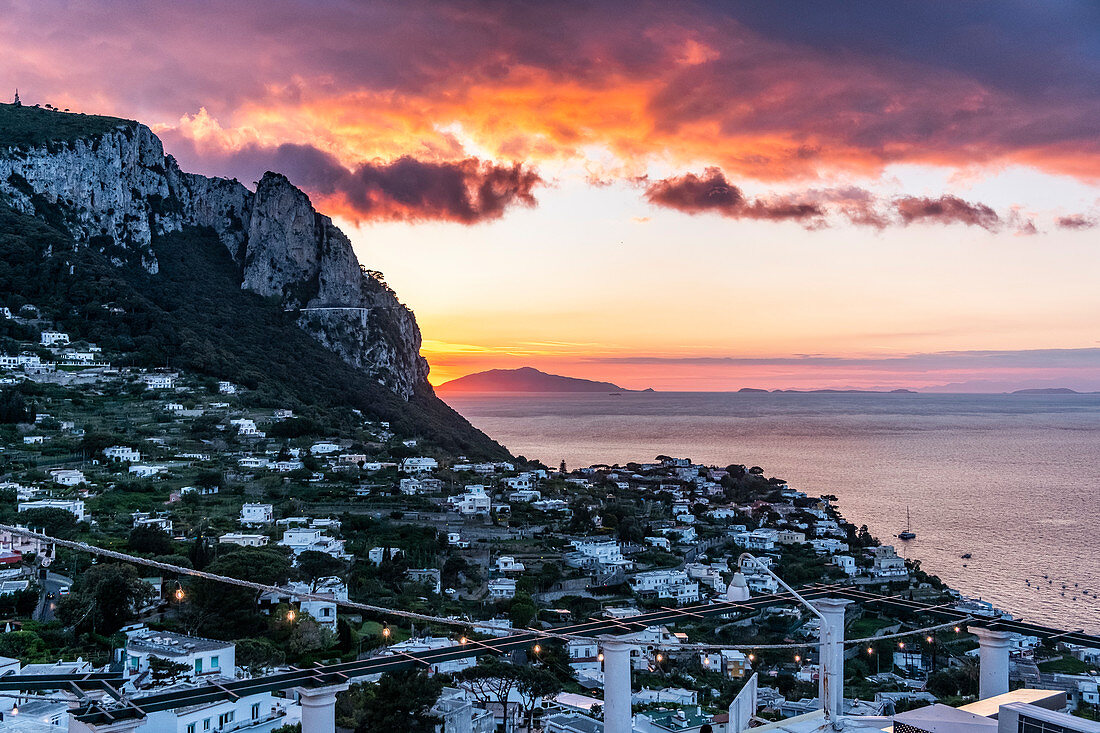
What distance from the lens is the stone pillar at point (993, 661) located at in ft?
15.8

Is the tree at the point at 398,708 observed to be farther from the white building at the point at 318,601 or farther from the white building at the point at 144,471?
the white building at the point at 144,471

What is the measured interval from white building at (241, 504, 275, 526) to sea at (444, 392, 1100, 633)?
20.5 meters

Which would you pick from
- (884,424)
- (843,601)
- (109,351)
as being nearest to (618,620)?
(843,601)

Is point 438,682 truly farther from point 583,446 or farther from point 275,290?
point 583,446

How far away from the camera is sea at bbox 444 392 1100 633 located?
2691cm

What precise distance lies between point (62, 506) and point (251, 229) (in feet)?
148

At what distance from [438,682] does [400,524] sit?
15108 mm

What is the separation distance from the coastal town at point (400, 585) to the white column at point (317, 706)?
0.08ft

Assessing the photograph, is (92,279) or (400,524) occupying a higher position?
(92,279)

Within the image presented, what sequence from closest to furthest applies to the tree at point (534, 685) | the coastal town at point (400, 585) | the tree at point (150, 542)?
the coastal town at point (400, 585) < the tree at point (534, 685) < the tree at point (150, 542)

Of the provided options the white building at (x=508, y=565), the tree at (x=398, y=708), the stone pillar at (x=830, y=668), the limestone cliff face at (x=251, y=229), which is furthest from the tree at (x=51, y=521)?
the limestone cliff face at (x=251, y=229)

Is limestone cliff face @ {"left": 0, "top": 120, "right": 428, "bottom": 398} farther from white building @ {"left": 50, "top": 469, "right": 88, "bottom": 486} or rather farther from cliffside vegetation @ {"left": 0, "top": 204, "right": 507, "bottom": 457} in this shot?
white building @ {"left": 50, "top": 469, "right": 88, "bottom": 486}

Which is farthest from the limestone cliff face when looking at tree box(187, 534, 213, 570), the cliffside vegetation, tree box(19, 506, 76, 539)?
tree box(187, 534, 213, 570)

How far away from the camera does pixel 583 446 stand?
248ft
